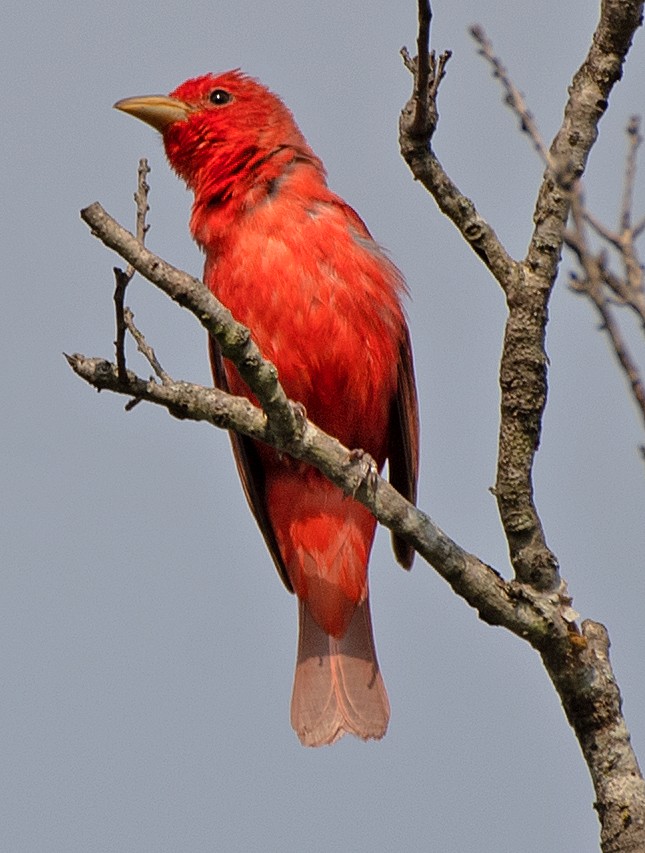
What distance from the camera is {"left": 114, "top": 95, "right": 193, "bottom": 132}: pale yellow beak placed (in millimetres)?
6676

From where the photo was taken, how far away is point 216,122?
6602mm

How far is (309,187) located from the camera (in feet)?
20.0

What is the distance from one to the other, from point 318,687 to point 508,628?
211 centimetres

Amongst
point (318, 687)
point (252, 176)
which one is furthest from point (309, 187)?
point (318, 687)

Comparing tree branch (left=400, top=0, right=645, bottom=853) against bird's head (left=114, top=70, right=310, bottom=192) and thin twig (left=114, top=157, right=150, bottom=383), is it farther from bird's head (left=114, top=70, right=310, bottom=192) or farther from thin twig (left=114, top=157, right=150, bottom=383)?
bird's head (left=114, top=70, right=310, bottom=192)

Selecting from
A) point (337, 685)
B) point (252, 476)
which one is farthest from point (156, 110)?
point (337, 685)

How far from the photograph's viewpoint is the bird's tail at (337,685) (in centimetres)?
620

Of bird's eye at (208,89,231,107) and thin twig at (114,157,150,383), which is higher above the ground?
bird's eye at (208,89,231,107)

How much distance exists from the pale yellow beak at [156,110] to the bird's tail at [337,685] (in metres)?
2.48

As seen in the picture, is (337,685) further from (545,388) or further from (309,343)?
(545,388)

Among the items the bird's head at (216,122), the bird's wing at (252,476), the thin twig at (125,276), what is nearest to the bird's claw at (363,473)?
the thin twig at (125,276)

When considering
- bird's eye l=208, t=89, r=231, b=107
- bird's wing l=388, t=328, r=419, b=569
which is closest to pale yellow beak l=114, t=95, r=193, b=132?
bird's eye l=208, t=89, r=231, b=107

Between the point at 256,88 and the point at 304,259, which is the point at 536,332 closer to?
the point at 304,259

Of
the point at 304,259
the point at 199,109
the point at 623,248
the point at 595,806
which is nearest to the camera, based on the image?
the point at 623,248
